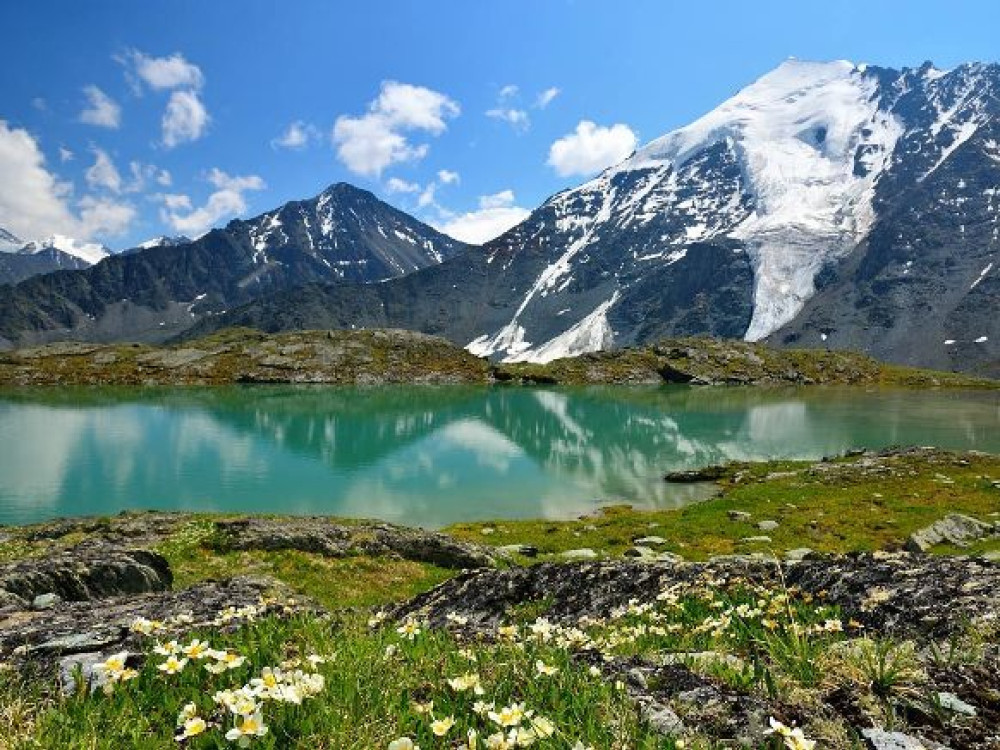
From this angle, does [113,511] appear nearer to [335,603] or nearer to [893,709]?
[335,603]

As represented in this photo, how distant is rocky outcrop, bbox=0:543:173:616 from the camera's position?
14.9m

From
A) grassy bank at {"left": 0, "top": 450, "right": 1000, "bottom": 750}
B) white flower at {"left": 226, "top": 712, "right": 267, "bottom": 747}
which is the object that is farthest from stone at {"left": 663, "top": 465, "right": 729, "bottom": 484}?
white flower at {"left": 226, "top": 712, "right": 267, "bottom": 747}

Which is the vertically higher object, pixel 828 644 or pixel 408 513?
pixel 828 644

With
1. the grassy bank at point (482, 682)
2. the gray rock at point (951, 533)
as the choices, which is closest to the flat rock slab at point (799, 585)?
the grassy bank at point (482, 682)

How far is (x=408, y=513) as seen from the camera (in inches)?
2180

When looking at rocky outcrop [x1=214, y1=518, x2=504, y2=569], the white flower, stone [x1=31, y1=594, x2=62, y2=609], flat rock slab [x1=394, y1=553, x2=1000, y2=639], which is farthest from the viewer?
rocky outcrop [x1=214, y1=518, x2=504, y2=569]

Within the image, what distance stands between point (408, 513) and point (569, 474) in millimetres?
24307

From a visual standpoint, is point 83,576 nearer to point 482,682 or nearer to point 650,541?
point 482,682

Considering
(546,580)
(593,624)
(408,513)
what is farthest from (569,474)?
(593,624)

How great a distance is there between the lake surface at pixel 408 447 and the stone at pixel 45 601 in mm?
38128

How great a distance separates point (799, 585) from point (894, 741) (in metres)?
7.17

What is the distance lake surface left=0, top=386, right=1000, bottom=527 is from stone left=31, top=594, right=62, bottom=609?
38128 millimetres

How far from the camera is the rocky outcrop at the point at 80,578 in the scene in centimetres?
1485

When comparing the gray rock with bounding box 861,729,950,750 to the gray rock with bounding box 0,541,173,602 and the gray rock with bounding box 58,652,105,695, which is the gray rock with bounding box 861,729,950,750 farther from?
the gray rock with bounding box 0,541,173,602
